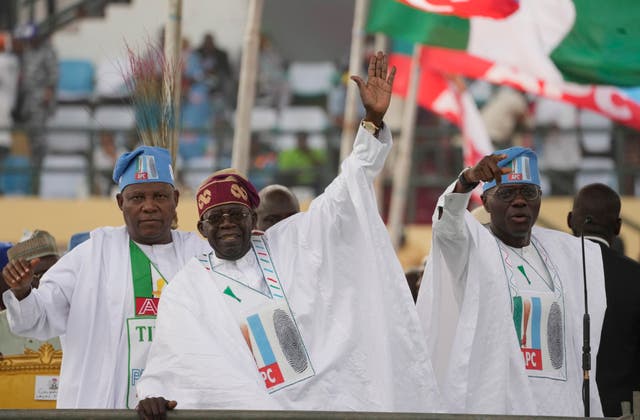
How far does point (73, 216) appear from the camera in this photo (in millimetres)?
16844

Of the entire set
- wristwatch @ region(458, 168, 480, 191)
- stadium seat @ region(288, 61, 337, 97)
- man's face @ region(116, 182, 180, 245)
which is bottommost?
man's face @ region(116, 182, 180, 245)

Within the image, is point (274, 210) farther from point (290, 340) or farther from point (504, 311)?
point (290, 340)

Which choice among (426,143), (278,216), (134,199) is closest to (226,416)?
(134,199)

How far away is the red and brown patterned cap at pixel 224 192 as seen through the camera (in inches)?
267

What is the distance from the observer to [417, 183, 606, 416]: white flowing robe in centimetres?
710

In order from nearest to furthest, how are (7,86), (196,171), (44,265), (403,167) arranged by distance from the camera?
(44,265) < (403,167) < (196,171) < (7,86)

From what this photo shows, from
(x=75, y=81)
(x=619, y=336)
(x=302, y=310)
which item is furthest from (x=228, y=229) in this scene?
(x=75, y=81)

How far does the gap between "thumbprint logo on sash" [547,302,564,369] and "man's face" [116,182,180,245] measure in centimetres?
178

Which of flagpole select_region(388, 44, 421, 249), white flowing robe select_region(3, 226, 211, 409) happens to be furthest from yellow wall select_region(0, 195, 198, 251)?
white flowing robe select_region(3, 226, 211, 409)

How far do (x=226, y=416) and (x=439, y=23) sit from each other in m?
8.38

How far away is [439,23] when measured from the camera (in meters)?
13.4

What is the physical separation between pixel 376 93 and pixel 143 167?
3.97ft

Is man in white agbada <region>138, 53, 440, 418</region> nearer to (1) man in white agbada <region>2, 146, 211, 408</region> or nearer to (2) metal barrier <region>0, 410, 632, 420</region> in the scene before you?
(1) man in white agbada <region>2, 146, 211, 408</region>

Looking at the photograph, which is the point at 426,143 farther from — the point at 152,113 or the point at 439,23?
the point at 152,113
